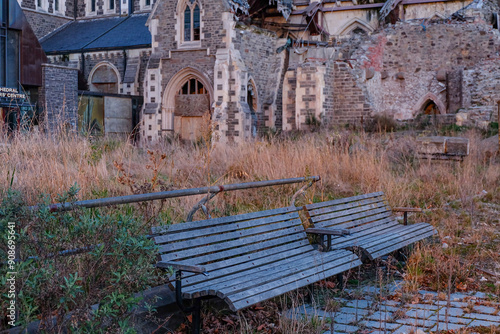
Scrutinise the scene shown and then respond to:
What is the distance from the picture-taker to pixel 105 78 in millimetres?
30000

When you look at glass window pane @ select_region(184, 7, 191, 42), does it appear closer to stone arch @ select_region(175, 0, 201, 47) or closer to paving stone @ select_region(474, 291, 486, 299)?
stone arch @ select_region(175, 0, 201, 47)

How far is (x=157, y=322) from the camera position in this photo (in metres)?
4.01

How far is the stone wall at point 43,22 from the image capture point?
3244 cm

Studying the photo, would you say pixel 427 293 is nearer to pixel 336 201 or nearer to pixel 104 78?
A: pixel 336 201

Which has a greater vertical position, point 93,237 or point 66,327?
point 93,237

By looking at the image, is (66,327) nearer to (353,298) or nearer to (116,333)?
(116,333)

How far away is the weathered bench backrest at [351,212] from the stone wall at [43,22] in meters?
29.6

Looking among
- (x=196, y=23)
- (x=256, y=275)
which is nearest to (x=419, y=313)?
(x=256, y=275)

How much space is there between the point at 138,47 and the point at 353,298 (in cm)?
2526

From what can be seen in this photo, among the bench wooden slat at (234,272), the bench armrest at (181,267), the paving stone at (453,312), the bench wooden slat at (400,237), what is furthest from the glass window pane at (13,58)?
the paving stone at (453,312)

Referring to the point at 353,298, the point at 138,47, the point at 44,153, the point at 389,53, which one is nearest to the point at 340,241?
the point at 353,298

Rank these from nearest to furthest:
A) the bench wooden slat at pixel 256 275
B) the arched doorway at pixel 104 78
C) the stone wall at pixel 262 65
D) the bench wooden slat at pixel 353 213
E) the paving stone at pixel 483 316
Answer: the bench wooden slat at pixel 256 275
the paving stone at pixel 483 316
the bench wooden slat at pixel 353 213
the stone wall at pixel 262 65
the arched doorway at pixel 104 78

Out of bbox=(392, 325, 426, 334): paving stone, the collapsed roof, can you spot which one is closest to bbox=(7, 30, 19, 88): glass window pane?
the collapsed roof

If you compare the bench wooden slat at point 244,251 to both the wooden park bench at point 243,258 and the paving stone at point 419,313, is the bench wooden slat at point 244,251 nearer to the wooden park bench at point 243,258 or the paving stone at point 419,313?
the wooden park bench at point 243,258
